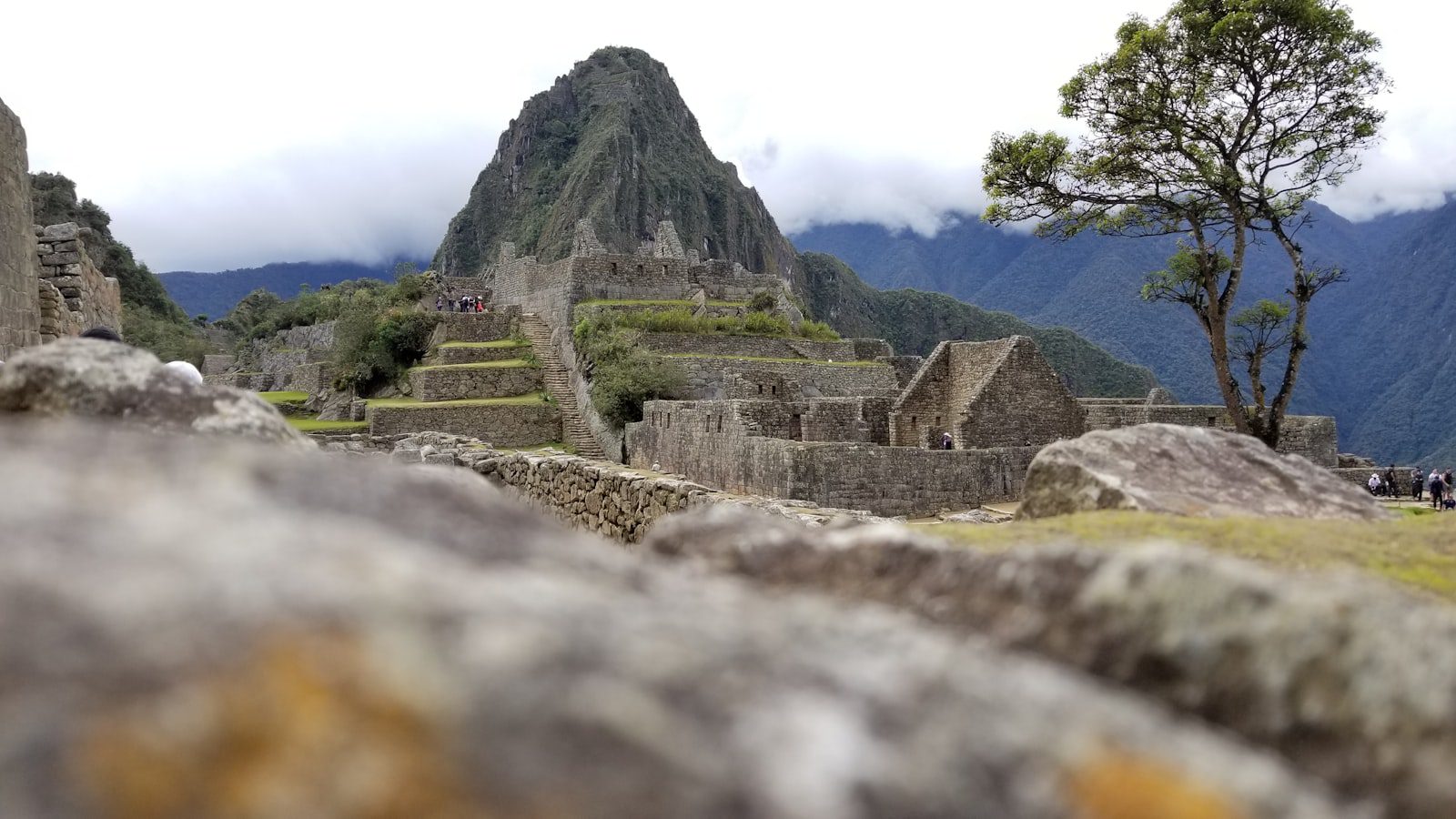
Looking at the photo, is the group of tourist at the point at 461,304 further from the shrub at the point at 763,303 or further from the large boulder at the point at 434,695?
the large boulder at the point at 434,695

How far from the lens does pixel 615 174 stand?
148 metres

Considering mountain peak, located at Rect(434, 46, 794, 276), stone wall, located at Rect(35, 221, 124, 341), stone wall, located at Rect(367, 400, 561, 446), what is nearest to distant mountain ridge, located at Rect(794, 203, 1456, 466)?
stone wall, located at Rect(367, 400, 561, 446)

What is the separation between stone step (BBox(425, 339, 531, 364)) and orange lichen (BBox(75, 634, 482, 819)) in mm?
28768

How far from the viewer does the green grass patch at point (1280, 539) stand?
9.10 ft

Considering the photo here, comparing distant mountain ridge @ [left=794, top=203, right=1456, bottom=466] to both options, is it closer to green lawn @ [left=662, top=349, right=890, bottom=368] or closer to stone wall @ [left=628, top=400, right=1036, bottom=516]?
green lawn @ [left=662, top=349, right=890, bottom=368]

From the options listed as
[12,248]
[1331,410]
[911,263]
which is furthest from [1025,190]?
[911,263]

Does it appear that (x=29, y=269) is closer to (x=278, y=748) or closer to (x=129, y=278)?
(x=278, y=748)

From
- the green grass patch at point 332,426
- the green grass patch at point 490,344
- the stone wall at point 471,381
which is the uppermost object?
the green grass patch at point 490,344

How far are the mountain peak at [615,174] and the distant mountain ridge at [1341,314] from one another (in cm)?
6883

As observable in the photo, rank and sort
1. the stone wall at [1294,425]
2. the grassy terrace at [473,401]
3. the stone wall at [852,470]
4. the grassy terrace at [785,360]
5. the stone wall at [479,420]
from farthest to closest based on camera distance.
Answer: the grassy terrace at [473,401], the grassy terrace at [785,360], the stone wall at [479,420], the stone wall at [1294,425], the stone wall at [852,470]

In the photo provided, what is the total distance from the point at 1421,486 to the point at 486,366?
24.7 meters

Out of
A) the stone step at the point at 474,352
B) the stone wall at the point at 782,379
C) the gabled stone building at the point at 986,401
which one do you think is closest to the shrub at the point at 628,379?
the stone wall at the point at 782,379

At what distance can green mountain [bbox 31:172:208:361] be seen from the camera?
5331 cm

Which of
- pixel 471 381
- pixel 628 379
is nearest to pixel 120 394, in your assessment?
pixel 628 379
